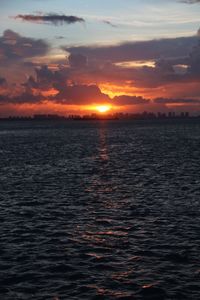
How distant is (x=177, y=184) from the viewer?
61438 mm

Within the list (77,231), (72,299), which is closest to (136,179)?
(77,231)

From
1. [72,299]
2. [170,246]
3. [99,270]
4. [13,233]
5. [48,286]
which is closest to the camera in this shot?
[72,299]

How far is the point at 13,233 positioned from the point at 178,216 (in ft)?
48.6

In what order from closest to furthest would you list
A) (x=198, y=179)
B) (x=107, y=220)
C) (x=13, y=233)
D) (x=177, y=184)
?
(x=13, y=233)
(x=107, y=220)
(x=177, y=184)
(x=198, y=179)

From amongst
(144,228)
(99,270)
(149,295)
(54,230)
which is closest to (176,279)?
(149,295)

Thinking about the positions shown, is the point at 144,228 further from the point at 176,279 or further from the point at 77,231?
the point at 176,279

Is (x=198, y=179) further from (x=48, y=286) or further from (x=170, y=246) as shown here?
(x=48, y=286)

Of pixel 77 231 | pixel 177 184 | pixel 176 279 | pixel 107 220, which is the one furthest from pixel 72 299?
pixel 177 184

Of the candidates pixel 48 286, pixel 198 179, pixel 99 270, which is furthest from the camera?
pixel 198 179

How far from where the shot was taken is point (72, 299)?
23.2 meters

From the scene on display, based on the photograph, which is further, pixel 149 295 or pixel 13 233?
pixel 13 233

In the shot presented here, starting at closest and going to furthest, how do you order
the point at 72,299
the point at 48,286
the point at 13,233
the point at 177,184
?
the point at 72,299 < the point at 48,286 < the point at 13,233 < the point at 177,184

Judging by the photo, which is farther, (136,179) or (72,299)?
(136,179)

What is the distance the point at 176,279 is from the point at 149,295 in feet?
8.94
